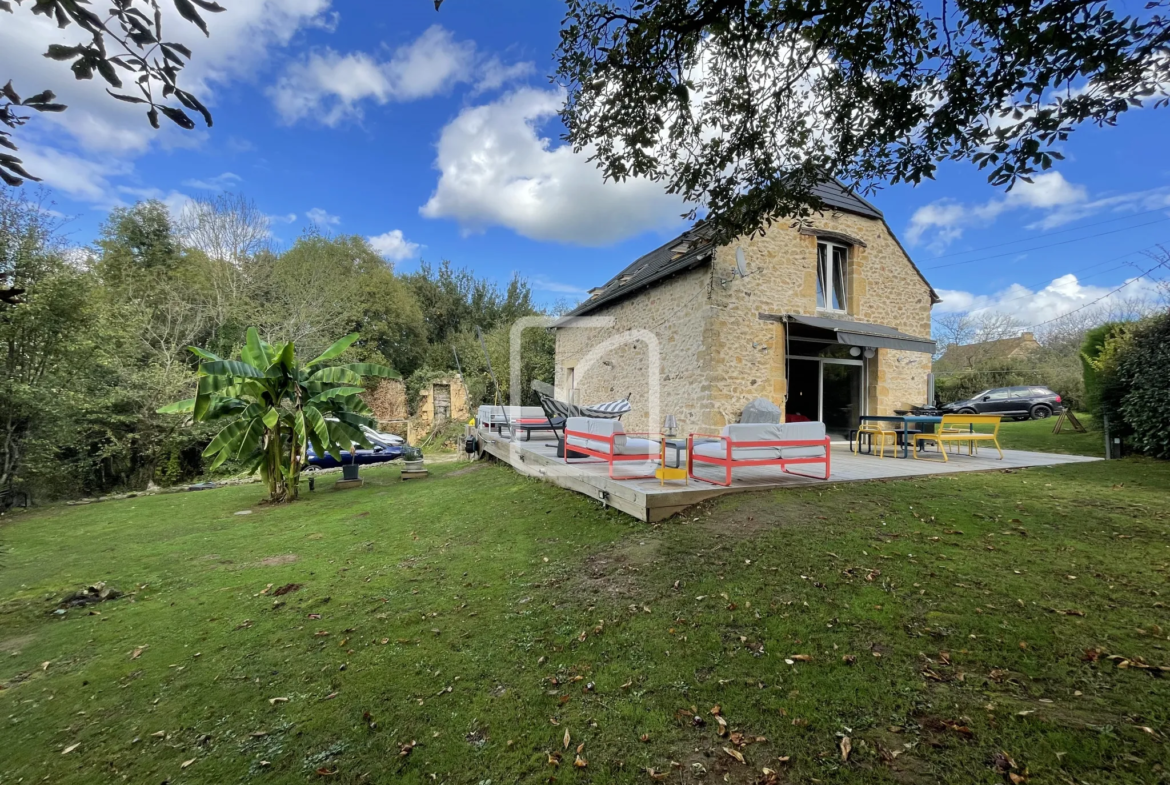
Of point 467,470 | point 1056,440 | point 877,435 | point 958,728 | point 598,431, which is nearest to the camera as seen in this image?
point 958,728

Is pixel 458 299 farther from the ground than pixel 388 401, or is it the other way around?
pixel 458 299

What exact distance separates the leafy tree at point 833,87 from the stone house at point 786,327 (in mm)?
4629

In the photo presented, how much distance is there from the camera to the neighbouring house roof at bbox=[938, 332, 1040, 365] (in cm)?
2892

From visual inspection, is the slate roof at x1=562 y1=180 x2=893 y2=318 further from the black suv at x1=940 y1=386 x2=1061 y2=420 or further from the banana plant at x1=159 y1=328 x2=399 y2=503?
the black suv at x1=940 y1=386 x2=1061 y2=420

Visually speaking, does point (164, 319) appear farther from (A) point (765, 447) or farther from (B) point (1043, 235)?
(B) point (1043, 235)

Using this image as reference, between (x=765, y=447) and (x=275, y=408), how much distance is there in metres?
9.78

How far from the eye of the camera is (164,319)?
58.3ft

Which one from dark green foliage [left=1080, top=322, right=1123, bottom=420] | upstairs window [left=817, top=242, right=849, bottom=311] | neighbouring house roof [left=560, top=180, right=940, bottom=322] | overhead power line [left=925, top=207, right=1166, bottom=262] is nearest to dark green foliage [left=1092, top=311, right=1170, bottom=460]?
dark green foliage [left=1080, top=322, right=1123, bottom=420]

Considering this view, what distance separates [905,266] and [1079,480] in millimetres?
8050

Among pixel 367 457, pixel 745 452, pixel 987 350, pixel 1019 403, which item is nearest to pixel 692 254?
pixel 745 452

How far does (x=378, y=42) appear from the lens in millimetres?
9242

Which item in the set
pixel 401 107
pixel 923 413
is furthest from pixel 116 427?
pixel 923 413

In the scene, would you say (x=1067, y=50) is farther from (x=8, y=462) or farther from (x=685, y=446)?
(x=8, y=462)

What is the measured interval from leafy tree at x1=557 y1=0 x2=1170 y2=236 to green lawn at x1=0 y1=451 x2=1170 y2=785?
11.5ft
